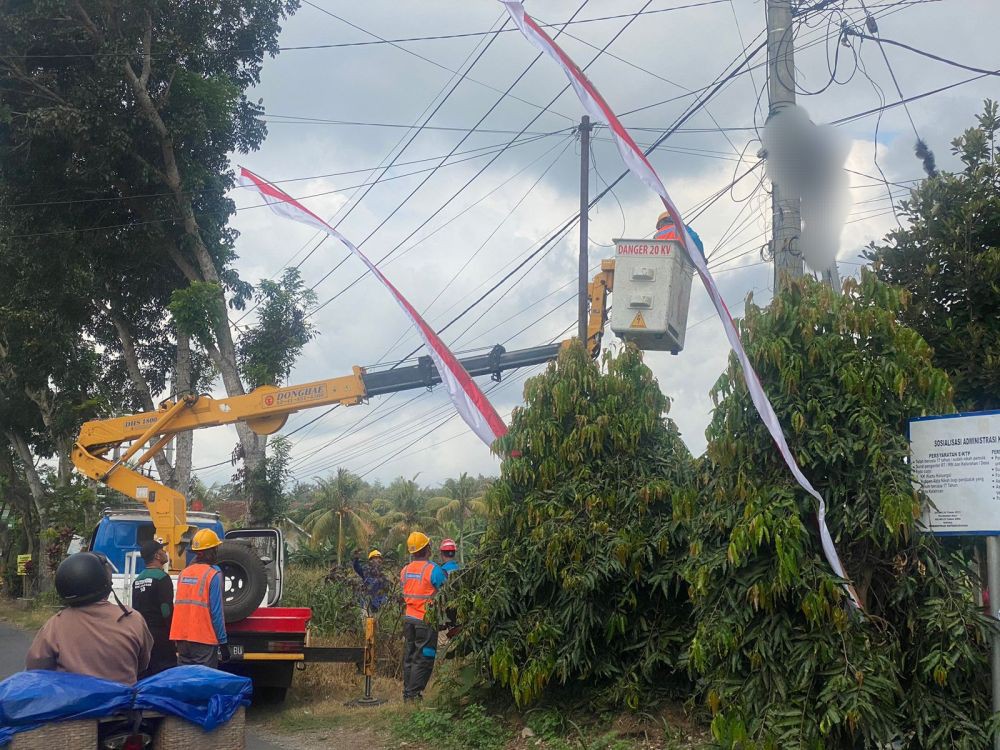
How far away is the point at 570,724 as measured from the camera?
8430mm

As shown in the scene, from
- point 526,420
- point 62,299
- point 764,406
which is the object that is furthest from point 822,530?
point 62,299

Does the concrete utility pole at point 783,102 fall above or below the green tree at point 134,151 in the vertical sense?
below

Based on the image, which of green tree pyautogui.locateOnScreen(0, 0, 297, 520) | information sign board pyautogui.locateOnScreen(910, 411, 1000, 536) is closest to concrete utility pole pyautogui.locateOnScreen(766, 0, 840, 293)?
information sign board pyautogui.locateOnScreen(910, 411, 1000, 536)

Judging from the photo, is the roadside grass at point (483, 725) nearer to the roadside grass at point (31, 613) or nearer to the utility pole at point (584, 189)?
the utility pole at point (584, 189)

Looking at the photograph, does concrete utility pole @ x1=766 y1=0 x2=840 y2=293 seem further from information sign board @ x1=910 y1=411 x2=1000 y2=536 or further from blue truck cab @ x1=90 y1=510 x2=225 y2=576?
blue truck cab @ x1=90 y1=510 x2=225 y2=576

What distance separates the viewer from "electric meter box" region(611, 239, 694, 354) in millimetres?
10242

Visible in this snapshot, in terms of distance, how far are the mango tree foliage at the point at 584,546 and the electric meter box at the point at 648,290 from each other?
922 mm

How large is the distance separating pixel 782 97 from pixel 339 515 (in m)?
32.8

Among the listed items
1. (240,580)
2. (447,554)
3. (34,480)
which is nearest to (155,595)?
(240,580)

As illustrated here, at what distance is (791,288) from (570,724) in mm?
4031

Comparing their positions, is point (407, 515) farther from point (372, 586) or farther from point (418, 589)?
point (418, 589)

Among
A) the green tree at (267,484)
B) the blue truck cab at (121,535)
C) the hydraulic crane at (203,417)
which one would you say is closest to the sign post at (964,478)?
the hydraulic crane at (203,417)

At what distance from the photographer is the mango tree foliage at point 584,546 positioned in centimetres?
841

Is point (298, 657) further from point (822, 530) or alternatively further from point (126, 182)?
point (126, 182)
